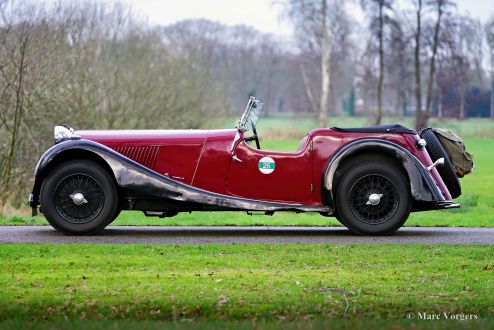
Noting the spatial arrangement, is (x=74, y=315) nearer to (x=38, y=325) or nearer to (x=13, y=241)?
(x=38, y=325)

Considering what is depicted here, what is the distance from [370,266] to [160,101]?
25859 millimetres

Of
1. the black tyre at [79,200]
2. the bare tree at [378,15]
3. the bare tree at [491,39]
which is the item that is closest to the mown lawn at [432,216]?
the black tyre at [79,200]

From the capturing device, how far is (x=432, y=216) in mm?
19672

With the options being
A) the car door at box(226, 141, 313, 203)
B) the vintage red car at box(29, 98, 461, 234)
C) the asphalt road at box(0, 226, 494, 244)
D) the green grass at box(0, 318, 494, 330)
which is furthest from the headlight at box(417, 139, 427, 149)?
the green grass at box(0, 318, 494, 330)

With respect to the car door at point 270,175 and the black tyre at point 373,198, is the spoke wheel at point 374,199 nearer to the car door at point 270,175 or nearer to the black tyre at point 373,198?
the black tyre at point 373,198

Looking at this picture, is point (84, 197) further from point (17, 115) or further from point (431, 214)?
point (431, 214)

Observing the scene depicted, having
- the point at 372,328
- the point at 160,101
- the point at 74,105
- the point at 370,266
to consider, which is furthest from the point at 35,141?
the point at 372,328

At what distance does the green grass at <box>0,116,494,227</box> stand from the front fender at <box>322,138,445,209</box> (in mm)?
2519

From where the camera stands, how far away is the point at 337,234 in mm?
11781

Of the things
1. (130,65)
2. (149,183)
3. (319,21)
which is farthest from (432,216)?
(319,21)

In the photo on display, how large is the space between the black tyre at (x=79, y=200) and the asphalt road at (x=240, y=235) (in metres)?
0.15

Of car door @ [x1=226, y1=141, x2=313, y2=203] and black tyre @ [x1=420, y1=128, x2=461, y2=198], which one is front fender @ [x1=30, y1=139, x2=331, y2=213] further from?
black tyre @ [x1=420, y1=128, x2=461, y2=198]

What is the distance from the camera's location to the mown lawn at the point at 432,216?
14.8 meters

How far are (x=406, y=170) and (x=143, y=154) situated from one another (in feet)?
9.47
